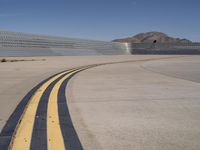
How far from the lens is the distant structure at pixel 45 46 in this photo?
5050cm

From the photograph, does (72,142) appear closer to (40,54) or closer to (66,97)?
(66,97)

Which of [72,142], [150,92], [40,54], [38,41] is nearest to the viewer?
[72,142]

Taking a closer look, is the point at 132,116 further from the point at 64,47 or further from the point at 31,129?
the point at 64,47

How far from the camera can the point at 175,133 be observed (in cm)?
496

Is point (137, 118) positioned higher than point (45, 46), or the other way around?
point (137, 118)

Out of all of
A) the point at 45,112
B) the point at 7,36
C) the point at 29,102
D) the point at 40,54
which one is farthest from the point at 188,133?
the point at 7,36

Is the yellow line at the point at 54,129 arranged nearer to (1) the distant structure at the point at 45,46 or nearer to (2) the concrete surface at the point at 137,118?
(2) the concrete surface at the point at 137,118

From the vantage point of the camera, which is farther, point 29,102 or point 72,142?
point 29,102

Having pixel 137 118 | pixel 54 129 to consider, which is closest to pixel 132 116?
pixel 137 118

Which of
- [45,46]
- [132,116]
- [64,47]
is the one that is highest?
[132,116]

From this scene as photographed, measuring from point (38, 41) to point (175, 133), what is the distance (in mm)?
57484

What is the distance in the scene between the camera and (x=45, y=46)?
199ft

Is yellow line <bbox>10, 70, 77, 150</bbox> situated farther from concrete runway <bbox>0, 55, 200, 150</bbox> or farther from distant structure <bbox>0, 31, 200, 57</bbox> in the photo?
distant structure <bbox>0, 31, 200, 57</bbox>

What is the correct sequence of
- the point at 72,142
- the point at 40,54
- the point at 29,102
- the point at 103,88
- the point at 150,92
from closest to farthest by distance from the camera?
the point at 72,142
the point at 29,102
the point at 150,92
the point at 103,88
the point at 40,54
